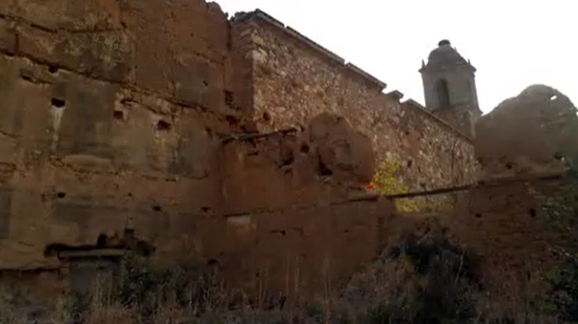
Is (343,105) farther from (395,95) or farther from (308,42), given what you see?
(395,95)

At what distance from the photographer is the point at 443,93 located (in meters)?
31.1

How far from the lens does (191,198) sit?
8.80 m

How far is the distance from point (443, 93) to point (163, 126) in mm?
25138

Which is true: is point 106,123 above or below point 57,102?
below

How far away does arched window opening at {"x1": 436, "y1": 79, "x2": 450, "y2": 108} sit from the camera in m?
30.5

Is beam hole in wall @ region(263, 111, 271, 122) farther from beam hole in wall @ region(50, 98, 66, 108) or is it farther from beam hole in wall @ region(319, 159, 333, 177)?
beam hole in wall @ region(50, 98, 66, 108)

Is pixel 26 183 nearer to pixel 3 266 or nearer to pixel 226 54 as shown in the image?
pixel 3 266

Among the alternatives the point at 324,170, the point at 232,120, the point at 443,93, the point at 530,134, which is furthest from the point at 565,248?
the point at 443,93

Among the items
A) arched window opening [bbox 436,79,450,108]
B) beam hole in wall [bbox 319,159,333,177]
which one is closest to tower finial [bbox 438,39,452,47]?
arched window opening [bbox 436,79,450,108]

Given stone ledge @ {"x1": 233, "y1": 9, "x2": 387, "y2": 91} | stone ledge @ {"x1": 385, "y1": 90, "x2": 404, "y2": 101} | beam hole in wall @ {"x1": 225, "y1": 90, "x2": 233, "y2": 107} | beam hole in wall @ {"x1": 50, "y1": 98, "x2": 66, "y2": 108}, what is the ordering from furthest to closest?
stone ledge @ {"x1": 385, "y1": 90, "x2": 404, "y2": 101} < stone ledge @ {"x1": 233, "y1": 9, "x2": 387, "y2": 91} < beam hole in wall @ {"x1": 225, "y1": 90, "x2": 233, "y2": 107} < beam hole in wall @ {"x1": 50, "y1": 98, "x2": 66, "y2": 108}

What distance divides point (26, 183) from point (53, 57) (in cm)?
180

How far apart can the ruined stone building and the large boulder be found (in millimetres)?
441

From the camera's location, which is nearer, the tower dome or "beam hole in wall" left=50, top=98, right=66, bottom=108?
"beam hole in wall" left=50, top=98, right=66, bottom=108

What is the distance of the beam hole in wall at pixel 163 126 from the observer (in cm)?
861
